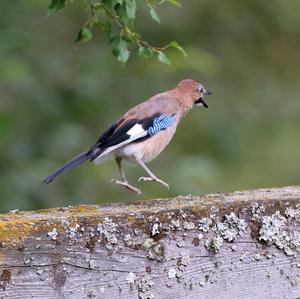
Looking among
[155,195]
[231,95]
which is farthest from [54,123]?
[231,95]

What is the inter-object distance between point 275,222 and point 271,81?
30.2ft

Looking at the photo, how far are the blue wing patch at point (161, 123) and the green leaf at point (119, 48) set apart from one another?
14.9 inches

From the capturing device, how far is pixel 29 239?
8.04 ft

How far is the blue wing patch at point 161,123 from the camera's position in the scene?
420 cm

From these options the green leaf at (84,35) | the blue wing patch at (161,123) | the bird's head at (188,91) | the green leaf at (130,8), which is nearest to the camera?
the green leaf at (130,8)

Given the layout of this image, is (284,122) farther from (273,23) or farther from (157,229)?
(157,229)

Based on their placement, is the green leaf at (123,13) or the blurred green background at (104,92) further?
the blurred green background at (104,92)

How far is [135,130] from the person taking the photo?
4.04m

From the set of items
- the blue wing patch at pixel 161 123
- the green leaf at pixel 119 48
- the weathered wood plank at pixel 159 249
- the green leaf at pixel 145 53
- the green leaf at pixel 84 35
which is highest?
the green leaf at pixel 84 35

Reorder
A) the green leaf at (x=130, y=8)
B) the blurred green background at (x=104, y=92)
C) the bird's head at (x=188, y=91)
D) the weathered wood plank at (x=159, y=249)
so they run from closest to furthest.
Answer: the weathered wood plank at (x=159, y=249) < the green leaf at (x=130, y=8) < the bird's head at (x=188, y=91) < the blurred green background at (x=104, y=92)

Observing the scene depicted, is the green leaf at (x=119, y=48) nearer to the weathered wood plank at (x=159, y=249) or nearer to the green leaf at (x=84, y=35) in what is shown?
the green leaf at (x=84, y=35)

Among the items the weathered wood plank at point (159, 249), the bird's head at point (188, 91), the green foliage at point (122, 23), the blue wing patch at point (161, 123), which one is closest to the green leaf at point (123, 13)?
the green foliage at point (122, 23)

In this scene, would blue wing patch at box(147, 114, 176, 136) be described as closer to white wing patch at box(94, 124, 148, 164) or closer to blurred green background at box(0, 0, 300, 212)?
white wing patch at box(94, 124, 148, 164)

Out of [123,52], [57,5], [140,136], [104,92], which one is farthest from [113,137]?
[104,92]
